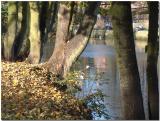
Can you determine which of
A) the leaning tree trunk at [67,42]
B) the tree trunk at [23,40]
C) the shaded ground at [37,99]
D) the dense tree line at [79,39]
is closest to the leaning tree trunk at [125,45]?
the dense tree line at [79,39]

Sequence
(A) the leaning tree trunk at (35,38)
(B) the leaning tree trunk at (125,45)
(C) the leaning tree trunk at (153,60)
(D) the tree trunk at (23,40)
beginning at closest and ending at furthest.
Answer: (B) the leaning tree trunk at (125,45) < (C) the leaning tree trunk at (153,60) < (A) the leaning tree trunk at (35,38) < (D) the tree trunk at (23,40)

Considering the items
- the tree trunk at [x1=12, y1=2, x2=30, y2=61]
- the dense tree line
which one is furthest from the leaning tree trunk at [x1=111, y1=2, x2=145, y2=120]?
the tree trunk at [x1=12, y1=2, x2=30, y2=61]

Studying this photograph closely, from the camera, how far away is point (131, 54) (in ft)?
20.3

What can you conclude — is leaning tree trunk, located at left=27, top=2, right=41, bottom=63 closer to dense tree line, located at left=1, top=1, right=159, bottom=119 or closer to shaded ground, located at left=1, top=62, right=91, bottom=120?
dense tree line, located at left=1, top=1, right=159, bottom=119

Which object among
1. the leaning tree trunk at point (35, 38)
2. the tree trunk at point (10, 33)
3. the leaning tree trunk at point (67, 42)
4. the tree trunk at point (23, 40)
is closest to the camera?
the leaning tree trunk at point (67, 42)

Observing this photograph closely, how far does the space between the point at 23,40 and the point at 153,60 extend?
39.3 feet

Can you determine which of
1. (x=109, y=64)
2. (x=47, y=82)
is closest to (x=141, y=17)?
(x=47, y=82)

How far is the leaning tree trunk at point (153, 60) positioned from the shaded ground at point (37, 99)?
134cm

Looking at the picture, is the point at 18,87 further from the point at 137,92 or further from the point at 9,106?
the point at 137,92

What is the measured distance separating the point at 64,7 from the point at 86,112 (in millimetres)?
4818

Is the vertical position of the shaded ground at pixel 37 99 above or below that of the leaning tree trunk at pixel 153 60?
below

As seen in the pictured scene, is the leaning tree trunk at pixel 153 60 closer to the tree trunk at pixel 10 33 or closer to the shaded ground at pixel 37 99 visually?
the shaded ground at pixel 37 99

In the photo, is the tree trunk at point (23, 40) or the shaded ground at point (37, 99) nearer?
the shaded ground at point (37, 99)

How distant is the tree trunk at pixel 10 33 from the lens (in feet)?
58.3
